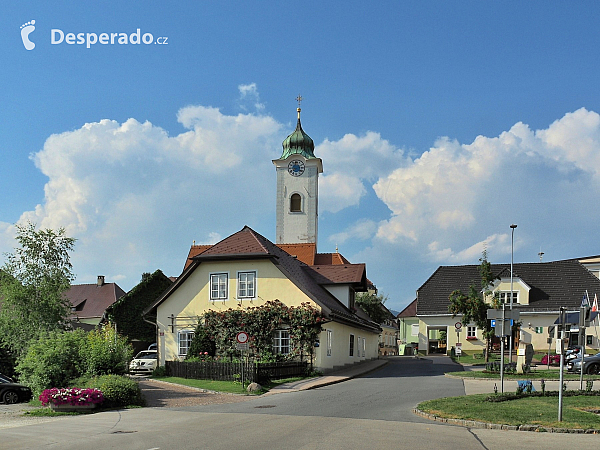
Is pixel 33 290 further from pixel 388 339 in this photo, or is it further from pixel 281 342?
pixel 388 339

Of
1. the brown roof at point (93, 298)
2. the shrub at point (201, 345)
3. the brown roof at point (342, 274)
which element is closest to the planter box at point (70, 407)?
the shrub at point (201, 345)

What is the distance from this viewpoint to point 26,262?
32.3 metres

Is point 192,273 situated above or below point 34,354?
above

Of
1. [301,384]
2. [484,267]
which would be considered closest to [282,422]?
[301,384]

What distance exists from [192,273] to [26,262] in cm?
834

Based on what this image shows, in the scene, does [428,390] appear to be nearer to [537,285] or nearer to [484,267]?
[484,267]

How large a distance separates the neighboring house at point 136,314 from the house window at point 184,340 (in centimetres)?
1541

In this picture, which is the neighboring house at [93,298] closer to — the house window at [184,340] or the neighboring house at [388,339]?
the neighboring house at [388,339]

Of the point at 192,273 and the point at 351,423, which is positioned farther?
the point at 192,273

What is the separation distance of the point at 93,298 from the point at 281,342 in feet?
150

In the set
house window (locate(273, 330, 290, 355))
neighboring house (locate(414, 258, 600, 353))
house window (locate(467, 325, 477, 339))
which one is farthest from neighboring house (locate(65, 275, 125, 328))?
house window (locate(273, 330, 290, 355))

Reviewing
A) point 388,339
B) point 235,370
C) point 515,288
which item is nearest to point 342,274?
point 235,370

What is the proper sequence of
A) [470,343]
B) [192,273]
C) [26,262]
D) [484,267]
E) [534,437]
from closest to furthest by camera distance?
[534,437]
[26,262]
[192,273]
[484,267]
[470,343]

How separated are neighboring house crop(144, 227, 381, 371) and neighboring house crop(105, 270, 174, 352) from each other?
14.1 metres
